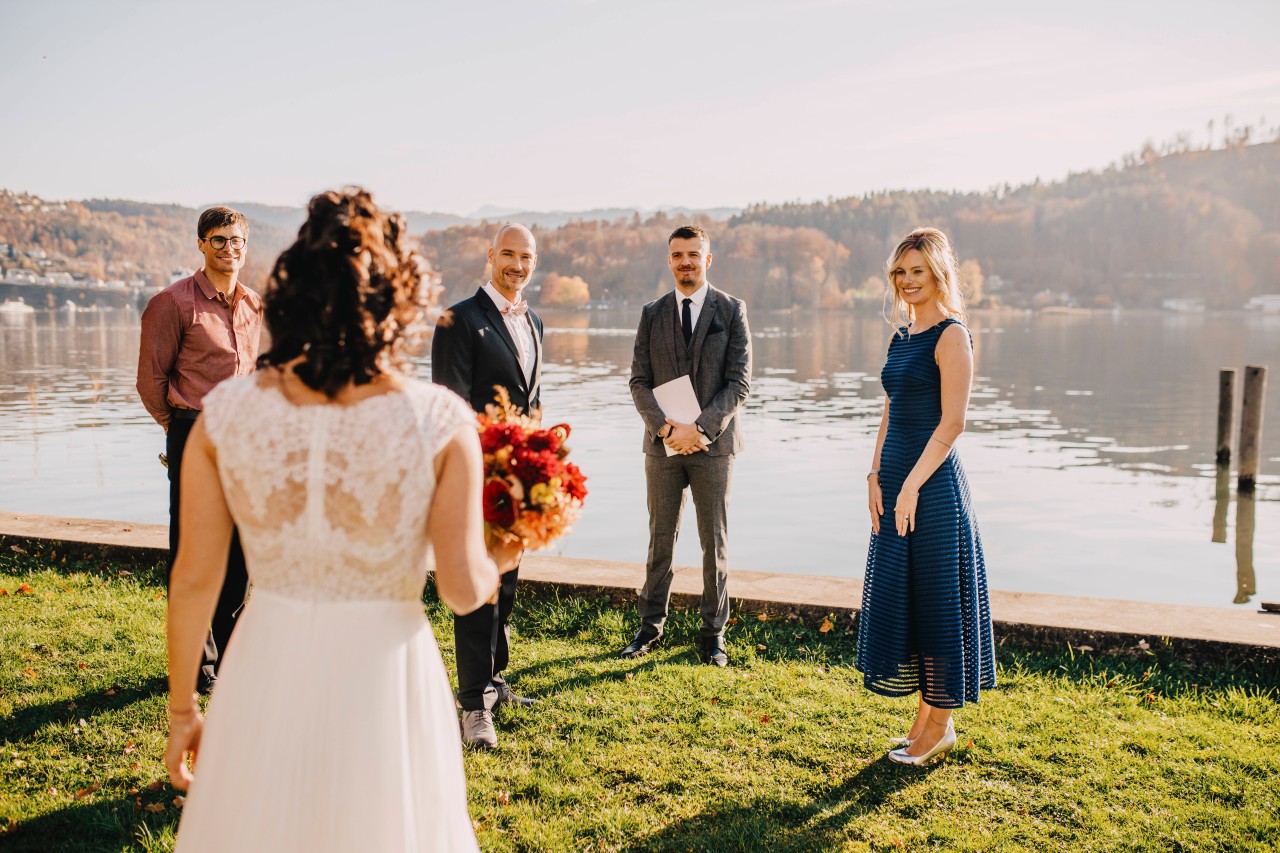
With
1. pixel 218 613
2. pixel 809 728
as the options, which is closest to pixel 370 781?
pixel 809 728

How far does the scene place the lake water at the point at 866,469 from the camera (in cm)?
1171

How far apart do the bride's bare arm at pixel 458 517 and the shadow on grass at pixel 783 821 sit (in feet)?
6.37

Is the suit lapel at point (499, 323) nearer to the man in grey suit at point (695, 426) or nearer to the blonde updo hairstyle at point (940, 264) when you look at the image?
the man in grey suit at point (695, 426)

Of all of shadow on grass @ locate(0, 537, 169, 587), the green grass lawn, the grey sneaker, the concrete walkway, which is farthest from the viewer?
shadow on grass @ locate(0, 537, 169, 587)

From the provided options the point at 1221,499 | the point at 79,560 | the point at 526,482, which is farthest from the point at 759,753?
the point at 1221,499

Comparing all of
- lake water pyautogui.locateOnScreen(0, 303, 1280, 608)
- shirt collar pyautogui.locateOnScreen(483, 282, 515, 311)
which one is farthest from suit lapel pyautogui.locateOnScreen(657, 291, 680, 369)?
lake water pyautogui.locateOnScreen(0, 303, 1280, 608)

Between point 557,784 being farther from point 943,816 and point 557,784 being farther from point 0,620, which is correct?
point 0,620

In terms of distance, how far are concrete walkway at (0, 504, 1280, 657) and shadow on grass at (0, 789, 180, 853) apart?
3.04 metres

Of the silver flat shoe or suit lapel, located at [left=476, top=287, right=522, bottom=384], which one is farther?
suit lapel, located at [left=476, top=287, right=522, bottom=384]

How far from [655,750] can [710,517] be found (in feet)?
5.23

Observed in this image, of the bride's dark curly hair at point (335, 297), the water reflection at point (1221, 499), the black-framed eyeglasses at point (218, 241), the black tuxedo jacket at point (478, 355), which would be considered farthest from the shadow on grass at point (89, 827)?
the water reflection at point (1221, 499)

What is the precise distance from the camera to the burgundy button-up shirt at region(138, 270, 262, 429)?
4.88 meters

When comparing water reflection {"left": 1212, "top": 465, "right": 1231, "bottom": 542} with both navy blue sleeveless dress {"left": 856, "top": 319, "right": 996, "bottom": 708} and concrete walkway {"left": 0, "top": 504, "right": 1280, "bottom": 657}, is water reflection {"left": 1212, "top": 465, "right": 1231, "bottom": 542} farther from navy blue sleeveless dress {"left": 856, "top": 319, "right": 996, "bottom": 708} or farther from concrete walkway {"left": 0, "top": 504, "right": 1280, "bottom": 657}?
navy blue sleeveless dress {"left": 856, "top": 319, "right": 996, "bottom": 708}

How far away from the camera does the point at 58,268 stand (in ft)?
414
